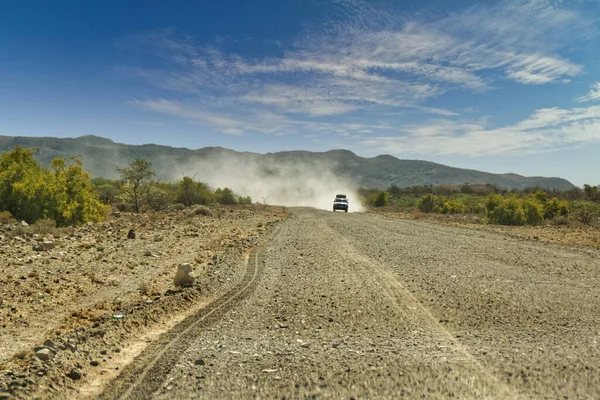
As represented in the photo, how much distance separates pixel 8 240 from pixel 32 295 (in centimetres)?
711

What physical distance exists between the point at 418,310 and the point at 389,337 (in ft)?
5.28

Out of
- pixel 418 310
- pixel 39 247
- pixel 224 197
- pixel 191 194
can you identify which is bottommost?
pixel 39 247

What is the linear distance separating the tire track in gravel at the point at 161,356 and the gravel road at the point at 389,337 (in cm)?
2

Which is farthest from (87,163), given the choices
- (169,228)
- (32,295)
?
(32,295)

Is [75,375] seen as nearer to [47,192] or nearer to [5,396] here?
[5,396]

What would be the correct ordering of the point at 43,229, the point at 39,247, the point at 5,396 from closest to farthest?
the point at 5,396 < the point at 39,247 < the point at 43,229

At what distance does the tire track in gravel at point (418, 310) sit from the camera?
13.8 ft

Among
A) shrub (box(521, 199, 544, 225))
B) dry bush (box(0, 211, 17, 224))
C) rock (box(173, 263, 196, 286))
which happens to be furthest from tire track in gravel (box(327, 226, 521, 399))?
shrub (box(521, 199, 544, 225))

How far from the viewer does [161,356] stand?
5.00 metres

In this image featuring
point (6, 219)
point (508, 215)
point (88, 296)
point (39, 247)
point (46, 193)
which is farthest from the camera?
point (508, 215)

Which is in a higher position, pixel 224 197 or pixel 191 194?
pixel 191 194

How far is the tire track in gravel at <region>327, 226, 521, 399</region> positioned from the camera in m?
4.19

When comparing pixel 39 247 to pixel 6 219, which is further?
pixel 6 219

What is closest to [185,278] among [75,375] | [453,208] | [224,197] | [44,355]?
[44,355]
